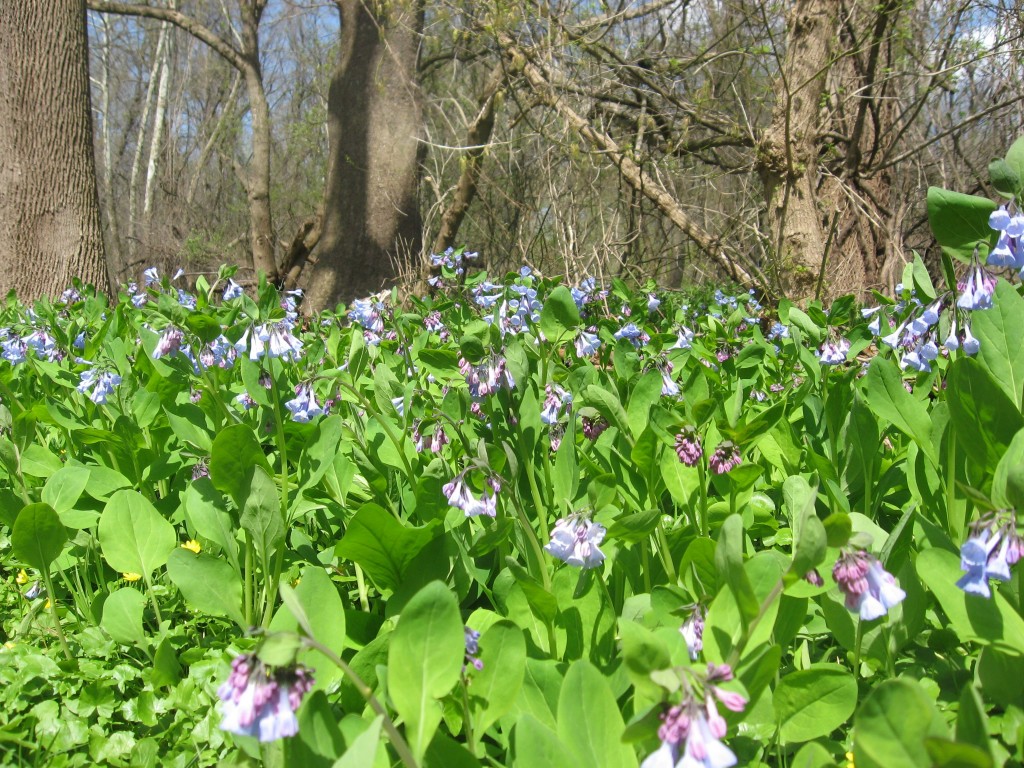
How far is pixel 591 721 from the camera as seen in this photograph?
1.00 metres

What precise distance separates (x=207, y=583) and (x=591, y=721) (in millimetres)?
826

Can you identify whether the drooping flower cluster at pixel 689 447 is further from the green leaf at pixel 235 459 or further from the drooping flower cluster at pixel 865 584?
the green leaf at pixel 235 459

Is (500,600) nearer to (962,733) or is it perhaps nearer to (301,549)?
(301,549)

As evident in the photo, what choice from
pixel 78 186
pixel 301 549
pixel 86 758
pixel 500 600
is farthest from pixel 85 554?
pixel 78 186

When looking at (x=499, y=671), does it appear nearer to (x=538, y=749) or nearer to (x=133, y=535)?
(x=538, y=749)

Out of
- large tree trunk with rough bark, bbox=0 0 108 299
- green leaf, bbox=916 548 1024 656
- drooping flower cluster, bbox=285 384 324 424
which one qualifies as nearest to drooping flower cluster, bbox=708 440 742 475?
green leaf, bbox=916 548 1024 656

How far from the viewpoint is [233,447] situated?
149 centimetres

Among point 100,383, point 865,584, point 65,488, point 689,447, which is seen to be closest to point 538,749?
point 865,584

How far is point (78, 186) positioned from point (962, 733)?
7077 mm

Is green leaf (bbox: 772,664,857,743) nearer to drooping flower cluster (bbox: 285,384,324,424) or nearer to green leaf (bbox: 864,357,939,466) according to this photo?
green leaf (bbox: 864,357,939,466)

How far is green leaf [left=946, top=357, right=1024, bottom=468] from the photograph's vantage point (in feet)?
4.07

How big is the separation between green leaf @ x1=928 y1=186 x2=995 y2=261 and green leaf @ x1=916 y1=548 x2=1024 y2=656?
0.47m

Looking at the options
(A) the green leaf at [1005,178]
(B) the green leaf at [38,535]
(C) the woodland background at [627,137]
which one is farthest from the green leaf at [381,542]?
(C) the woodland background at [627,137]

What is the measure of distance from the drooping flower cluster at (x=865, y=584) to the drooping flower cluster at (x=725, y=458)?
22.2 inches
